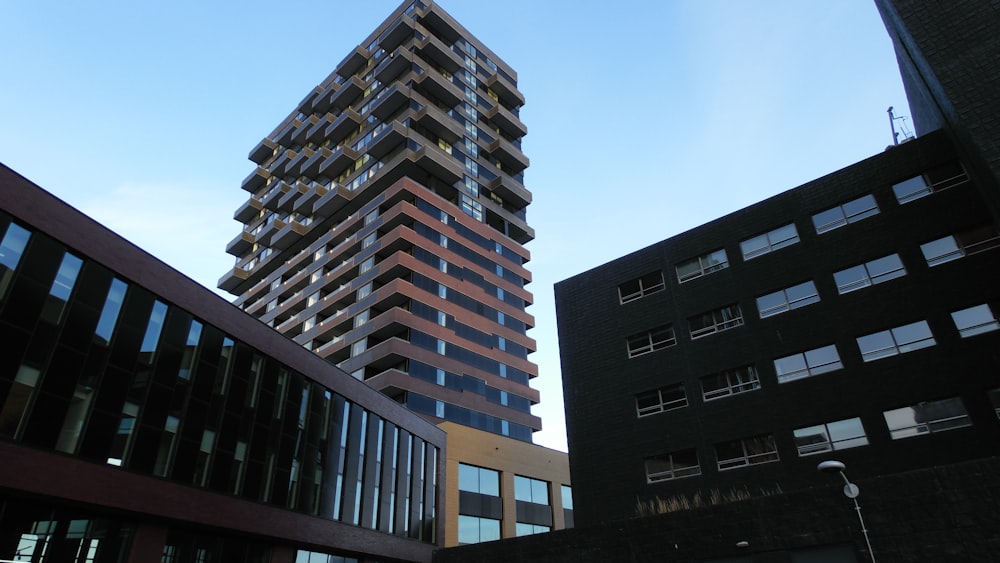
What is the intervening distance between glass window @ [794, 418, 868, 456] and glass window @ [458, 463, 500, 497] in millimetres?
25928

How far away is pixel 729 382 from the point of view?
32.2m

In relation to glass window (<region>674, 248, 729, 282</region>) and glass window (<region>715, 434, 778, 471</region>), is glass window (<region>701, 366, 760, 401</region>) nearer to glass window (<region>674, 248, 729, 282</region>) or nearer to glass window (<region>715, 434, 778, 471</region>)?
glass window (<region>715, 434, 778, 471</region>)

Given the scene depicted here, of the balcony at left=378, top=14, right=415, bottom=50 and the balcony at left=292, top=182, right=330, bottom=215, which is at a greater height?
the balcony at left=378, top=14, right=415, bottom=50

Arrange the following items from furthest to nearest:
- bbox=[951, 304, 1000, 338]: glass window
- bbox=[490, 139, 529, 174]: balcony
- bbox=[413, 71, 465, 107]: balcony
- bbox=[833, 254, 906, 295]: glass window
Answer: bbox=[490, 139, 529, 174]: balcony < bbox=[413, 71, 465, 107]: balcony < bbox=[833, 254, 906, 295]: glass window < bbox=[951, 304, 1000, 338]: glass window

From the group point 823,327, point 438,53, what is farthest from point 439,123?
point 823,327

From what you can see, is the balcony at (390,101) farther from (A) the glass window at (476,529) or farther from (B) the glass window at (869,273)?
(B) the glass window at (869,273)

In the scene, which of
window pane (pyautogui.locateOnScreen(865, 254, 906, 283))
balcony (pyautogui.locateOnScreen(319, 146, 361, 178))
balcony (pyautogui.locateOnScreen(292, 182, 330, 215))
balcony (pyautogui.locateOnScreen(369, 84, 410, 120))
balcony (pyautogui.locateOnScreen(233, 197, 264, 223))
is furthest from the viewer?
balcony (pyautogui.locateOnScreen(233, 197, 264, 223))

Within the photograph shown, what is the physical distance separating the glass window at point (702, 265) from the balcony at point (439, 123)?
45961 mm

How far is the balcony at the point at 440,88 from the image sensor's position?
77.2 metres

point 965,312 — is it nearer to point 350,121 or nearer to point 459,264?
point 459,264

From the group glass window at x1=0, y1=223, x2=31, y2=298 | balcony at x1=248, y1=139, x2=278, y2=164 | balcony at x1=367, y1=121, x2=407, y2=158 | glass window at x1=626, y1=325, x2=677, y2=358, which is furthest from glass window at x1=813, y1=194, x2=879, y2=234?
balcony at x1=248, y1=139, x2=278, y2=164

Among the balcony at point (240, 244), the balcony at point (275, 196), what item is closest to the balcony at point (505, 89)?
the balcony at point (275, 196)

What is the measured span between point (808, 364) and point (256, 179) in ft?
291

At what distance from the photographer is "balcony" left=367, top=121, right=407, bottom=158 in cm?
7162
